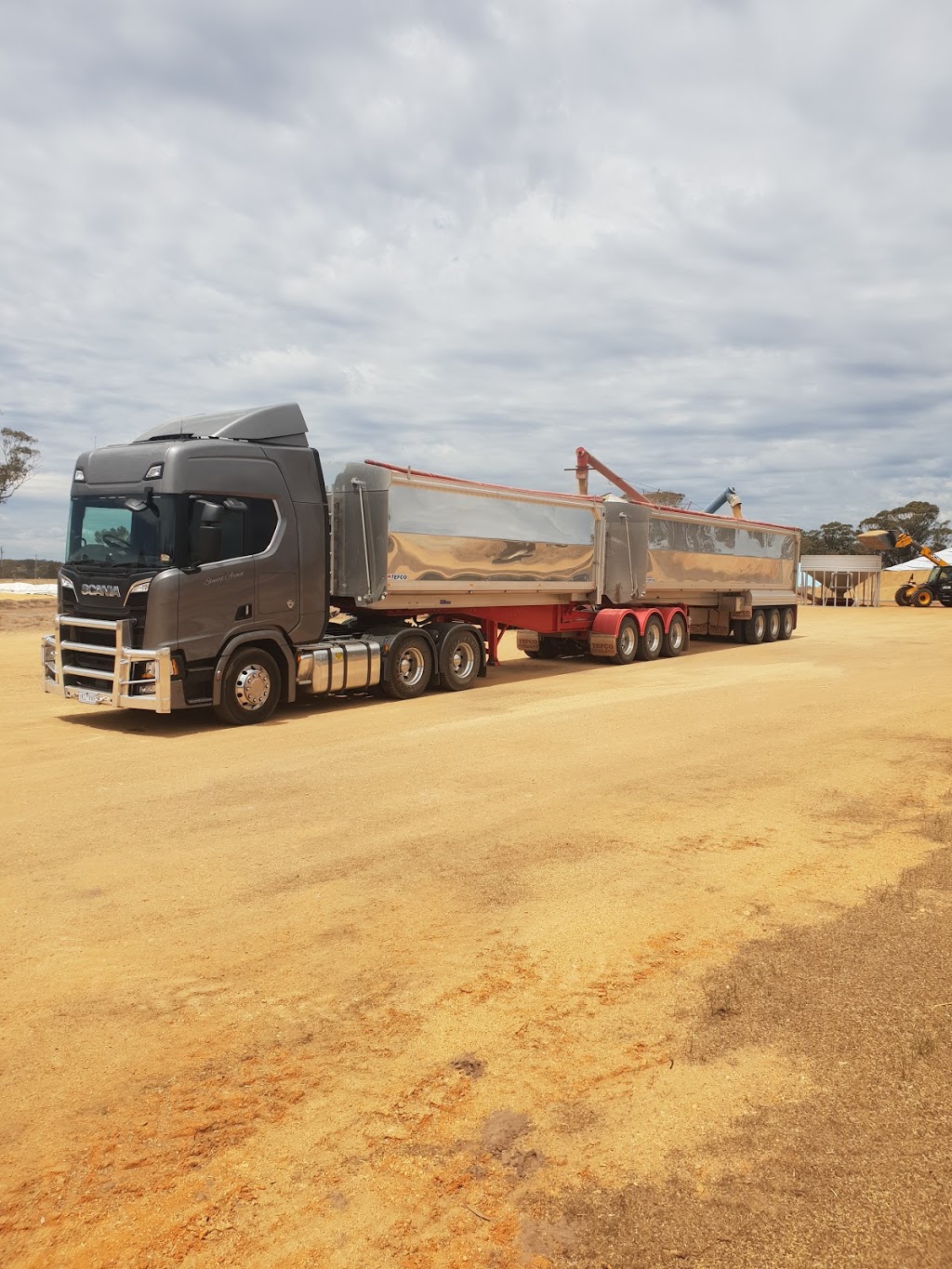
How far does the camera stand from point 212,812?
7.60 metres

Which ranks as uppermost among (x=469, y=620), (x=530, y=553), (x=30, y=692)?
(x=530, y=553)

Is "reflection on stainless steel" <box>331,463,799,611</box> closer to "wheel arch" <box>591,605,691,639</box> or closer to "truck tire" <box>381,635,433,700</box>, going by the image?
"wheel arch" <box>591,605,691,639</box>

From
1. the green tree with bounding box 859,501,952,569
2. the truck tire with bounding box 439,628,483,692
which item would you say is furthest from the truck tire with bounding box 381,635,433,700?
the green tree with bounding box 859,501,952,569

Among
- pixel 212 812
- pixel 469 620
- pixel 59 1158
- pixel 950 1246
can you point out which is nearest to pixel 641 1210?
pixel 950 1246

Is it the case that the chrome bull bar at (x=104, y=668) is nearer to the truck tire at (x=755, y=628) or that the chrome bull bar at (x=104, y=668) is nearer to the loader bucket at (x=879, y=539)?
the truck tire at (x=755, y=628)

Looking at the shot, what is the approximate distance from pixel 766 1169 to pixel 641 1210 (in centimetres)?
46

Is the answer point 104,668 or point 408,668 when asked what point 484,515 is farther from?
point 104,668

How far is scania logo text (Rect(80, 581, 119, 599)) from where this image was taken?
1130 centimetres

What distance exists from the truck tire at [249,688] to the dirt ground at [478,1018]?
3.00 meters

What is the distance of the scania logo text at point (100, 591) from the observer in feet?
37.1

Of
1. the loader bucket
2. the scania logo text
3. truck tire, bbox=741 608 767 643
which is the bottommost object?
truck tire, bbox=741 608 767 643

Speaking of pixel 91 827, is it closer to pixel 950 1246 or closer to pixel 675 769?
pixel 675 769

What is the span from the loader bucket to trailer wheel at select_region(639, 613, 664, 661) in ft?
125

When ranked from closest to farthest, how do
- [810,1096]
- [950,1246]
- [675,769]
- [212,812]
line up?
[950,1246] < [810,1096] < [212,812] < [675,769]
